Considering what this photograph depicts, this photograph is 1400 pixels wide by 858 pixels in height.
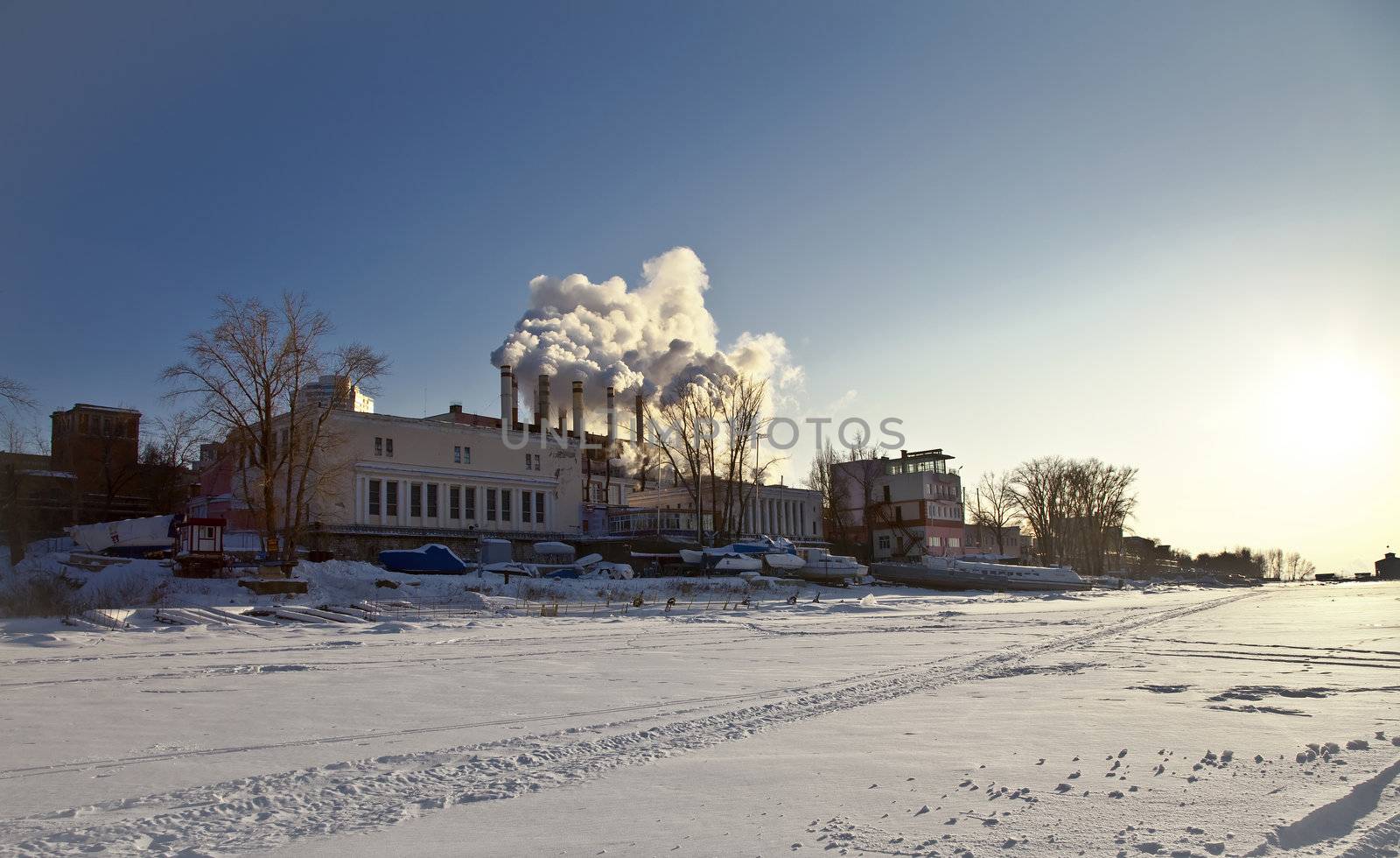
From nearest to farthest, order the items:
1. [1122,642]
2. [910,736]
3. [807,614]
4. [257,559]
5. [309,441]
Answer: [910,736] < [1122,642] < [807,614] < [257,559] < [309,441]

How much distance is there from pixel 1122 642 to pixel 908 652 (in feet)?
16.8

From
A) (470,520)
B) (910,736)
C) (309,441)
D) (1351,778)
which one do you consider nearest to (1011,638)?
(910,736)

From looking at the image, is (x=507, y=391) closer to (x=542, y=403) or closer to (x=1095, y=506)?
(x=542, y=403)

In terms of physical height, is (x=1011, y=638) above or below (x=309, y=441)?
below

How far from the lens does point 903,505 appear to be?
316ft

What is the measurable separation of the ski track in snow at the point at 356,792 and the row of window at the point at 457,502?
50681mm

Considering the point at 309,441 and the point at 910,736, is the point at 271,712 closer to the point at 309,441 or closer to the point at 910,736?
the point at 910,736

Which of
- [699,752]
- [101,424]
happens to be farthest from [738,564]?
[101,424]

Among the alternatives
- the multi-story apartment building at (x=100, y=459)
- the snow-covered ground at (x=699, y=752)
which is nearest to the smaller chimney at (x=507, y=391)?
the multi-story apartment building at (x=100, y=459)

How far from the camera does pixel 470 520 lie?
61094 mm

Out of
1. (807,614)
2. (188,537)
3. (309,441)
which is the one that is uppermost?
(309,441)

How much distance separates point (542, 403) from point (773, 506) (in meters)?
24.8

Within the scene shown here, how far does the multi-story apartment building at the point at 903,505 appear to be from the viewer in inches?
3718

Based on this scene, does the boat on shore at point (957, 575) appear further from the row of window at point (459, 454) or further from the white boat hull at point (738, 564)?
the row of window at point (459, 454)
